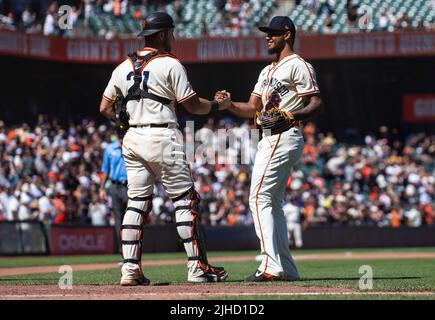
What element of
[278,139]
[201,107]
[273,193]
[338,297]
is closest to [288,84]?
[278,139]

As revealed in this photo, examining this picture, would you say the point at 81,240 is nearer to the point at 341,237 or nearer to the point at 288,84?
the point at 341,237

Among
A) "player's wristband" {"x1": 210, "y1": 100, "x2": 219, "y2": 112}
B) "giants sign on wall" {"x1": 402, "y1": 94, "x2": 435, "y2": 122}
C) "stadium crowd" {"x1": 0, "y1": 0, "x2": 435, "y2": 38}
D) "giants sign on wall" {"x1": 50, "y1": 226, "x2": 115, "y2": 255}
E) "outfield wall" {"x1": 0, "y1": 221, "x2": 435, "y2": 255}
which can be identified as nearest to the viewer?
"player's wristband" {"x1": 210, "y1": 100, "x2": 219, "y2": 112}

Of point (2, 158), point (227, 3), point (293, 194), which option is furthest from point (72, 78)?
point (293, 194)

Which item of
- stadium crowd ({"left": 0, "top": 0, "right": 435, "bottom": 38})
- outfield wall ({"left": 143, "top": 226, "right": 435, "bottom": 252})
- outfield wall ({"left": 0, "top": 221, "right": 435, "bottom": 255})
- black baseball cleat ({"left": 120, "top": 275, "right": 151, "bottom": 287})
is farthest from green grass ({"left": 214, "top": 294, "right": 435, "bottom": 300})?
stadium crowd ({"left": 0, "top": 0, "right": 435, "bottom": 38})

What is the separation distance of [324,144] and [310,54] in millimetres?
3046

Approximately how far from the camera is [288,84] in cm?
884

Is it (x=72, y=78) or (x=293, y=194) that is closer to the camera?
(x=293, y=194)

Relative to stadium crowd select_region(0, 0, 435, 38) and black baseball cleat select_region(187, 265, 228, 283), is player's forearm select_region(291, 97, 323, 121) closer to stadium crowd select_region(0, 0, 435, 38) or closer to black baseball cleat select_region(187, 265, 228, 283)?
black baseball cleat select_region(187, 265, 228, 283)

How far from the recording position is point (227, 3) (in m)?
29.8

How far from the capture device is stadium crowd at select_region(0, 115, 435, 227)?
22234mm

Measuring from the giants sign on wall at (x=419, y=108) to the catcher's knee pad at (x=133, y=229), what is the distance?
23.8 meters

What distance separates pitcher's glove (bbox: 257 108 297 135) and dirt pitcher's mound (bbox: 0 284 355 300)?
5.23 feet

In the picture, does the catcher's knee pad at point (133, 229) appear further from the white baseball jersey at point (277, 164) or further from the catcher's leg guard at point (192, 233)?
the white baseball jersey at point (277, 164)

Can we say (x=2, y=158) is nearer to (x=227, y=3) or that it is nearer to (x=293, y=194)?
(x=293, y=194)
